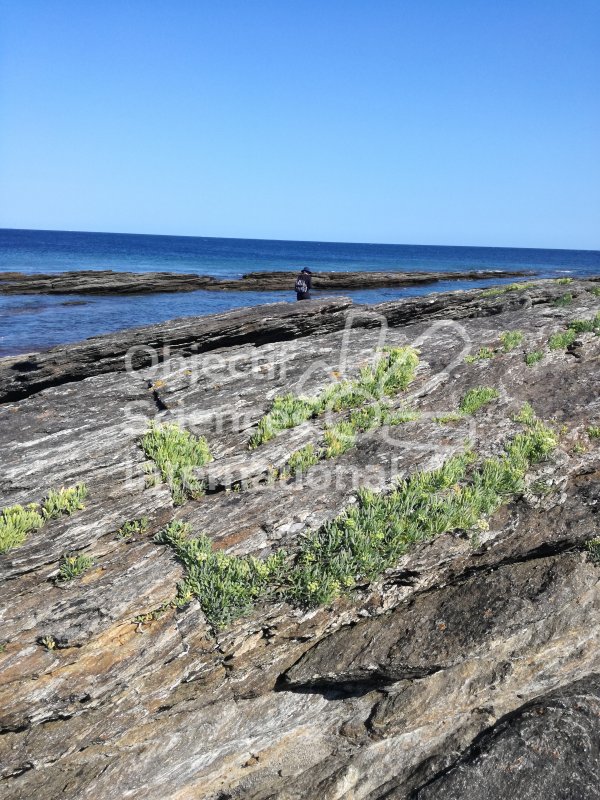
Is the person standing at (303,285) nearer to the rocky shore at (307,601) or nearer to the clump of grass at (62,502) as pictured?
the rocky shore at (307,601)

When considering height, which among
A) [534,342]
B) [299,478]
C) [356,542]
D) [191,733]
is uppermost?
[534,342]

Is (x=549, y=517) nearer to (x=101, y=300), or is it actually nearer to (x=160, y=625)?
(x=160, y=625)

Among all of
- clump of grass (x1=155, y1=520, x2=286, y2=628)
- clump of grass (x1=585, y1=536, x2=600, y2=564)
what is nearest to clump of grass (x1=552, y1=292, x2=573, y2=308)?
clump of grass (x1=585, y1=536, x2=600, y2=564)

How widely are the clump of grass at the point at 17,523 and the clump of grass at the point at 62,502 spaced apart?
0.18 meters

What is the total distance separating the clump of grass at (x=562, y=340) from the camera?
A: 46.6ft

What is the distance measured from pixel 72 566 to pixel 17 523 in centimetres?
136

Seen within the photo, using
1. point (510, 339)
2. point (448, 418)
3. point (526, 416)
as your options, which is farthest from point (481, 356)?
point (448, 418)

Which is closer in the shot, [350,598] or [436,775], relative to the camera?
[436,775]

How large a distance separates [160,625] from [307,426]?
17.3 feet

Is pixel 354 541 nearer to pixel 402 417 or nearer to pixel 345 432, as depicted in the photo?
pixel 345 432

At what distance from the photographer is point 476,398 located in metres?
12.2

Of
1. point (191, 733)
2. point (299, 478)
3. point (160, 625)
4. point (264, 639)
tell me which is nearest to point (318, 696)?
point (264, 639)

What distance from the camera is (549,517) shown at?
9531mm

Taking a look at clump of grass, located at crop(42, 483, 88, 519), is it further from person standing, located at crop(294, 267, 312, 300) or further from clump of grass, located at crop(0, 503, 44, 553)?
person standing, located at crop(294, 267, 312, 300)
